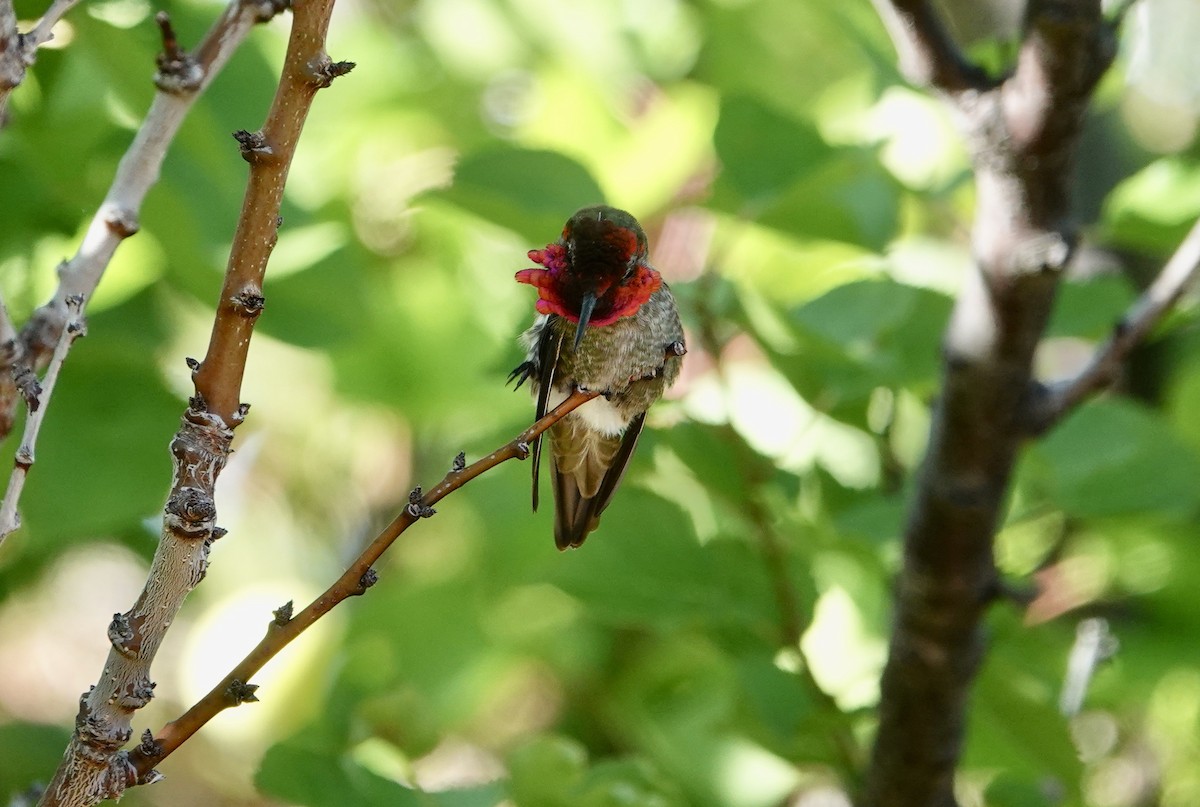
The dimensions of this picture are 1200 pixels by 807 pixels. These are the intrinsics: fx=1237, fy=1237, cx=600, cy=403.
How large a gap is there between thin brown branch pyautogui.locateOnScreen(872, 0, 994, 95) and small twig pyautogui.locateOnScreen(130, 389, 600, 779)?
64 cm

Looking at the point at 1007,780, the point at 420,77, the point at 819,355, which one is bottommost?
the point at 1007,780

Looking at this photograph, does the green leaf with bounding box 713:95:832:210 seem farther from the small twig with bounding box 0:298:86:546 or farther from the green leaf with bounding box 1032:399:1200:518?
the small twig with bounding box 0:298:86:546

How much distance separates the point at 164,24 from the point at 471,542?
1.63 metres

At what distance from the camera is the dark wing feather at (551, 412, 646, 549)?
1.33 metres

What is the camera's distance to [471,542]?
2.38m

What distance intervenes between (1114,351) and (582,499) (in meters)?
0.60

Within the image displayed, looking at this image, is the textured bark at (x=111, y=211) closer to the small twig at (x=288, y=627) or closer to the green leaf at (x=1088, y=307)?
the small twig at (x=288, y=627)

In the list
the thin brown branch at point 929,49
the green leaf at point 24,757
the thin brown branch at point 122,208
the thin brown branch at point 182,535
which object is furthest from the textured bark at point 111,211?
the green leaf at point 24,757

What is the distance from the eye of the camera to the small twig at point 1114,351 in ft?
4.37

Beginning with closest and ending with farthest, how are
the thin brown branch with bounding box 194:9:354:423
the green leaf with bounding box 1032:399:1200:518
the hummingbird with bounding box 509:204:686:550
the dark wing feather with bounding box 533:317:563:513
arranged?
the thin brown branch with bounding box 194:9:354:423
the hummingbird with bounding box 509:204:686:550
the dark wing feather with bounding box 533:317:563:513
the green leaf with bounding box 1032:399:1200:518

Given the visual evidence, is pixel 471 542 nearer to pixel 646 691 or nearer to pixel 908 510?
pixel 646 691

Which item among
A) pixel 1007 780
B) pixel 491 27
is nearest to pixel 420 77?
pixel 491 27

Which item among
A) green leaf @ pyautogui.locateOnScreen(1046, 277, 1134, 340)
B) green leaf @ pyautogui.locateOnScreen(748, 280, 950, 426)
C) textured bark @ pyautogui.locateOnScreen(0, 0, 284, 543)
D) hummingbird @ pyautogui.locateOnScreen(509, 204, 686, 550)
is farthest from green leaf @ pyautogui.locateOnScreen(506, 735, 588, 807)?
green leaf @ pyautogui.locateOnScreen(1046, 277, 1134, 340)

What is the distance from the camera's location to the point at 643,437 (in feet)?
5.16
